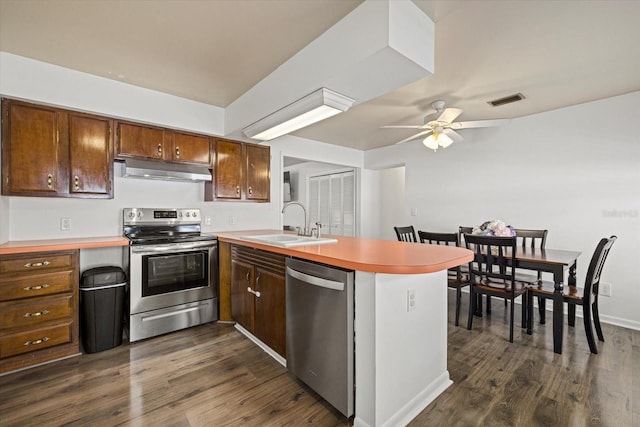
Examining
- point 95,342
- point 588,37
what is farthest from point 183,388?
point 588,37

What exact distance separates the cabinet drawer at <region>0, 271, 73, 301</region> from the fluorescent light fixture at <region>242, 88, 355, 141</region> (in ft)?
6.94

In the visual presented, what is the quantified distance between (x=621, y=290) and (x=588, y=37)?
271cm

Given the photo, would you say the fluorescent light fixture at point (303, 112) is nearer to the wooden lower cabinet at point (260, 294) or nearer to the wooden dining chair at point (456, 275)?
the wooden lower cabinet at point (260, 294)

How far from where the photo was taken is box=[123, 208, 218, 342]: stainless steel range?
2615 millimetres

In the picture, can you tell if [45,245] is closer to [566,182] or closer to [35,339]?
[35,339]

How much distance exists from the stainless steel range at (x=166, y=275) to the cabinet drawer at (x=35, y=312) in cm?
45

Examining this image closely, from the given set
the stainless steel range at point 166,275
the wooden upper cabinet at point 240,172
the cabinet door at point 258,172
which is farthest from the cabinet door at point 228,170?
the stainless steel range at point 166,275

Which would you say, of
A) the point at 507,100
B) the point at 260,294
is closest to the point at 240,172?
the point at 260,294

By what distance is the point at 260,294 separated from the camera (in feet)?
7.88

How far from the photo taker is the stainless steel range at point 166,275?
8.58 feet

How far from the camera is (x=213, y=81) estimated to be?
9.23 ft

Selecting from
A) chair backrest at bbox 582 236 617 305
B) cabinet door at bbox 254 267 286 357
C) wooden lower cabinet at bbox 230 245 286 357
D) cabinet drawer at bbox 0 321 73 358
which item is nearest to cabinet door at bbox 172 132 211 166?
wooden lower cabinet at bbox 230 245 286 357

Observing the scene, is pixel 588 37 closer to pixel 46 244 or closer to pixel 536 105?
pixel 536 105

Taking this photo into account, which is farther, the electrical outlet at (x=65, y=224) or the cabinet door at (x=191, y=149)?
the cabinet door at (x=191, y=149)
